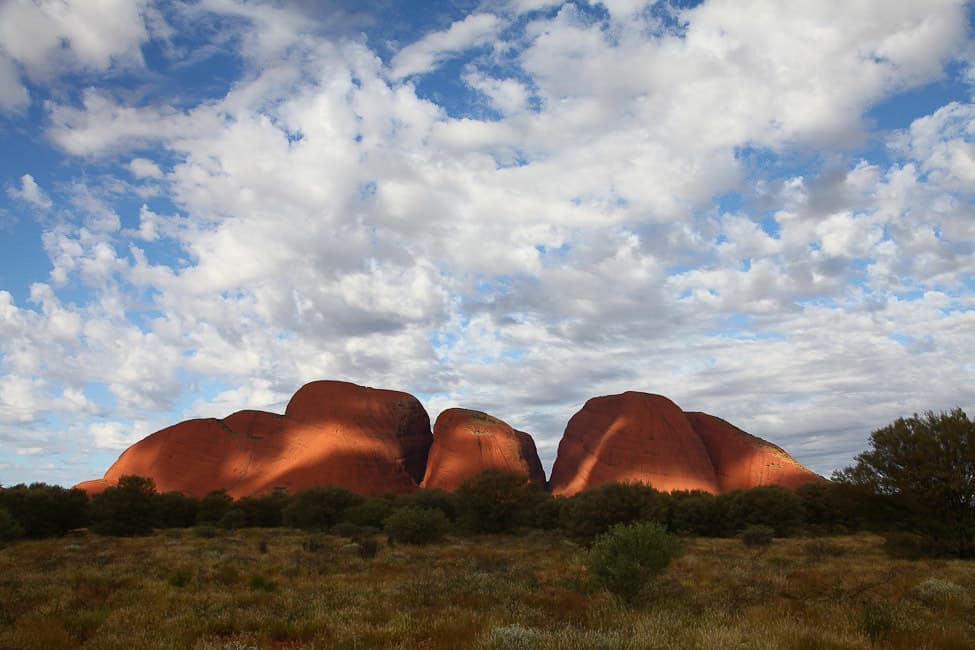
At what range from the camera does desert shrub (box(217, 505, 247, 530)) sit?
158 feet

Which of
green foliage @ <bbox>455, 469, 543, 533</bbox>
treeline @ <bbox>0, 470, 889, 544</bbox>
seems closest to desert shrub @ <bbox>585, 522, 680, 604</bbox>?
treeline @ <bbox>0, 470, 889, 544</bbox>

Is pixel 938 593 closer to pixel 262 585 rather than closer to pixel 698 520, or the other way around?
pixel 262 585

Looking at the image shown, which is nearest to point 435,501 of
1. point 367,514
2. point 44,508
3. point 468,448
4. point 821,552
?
point 367,514

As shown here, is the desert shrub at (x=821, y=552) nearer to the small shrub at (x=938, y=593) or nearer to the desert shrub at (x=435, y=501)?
the small shrub at (x=938, y=593)

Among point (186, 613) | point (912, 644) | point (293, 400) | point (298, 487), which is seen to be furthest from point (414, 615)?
point (293, 400)

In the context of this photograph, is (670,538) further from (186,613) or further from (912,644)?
(186,613)

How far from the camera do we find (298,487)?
78750mm

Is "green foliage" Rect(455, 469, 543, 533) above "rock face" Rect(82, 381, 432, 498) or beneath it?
beneath

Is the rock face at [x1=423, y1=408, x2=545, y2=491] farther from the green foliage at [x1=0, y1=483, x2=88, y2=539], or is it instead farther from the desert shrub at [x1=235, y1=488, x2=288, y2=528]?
the green foliage at [x1=0, y1=483, x2=88, y2=539]

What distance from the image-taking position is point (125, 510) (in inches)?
1574

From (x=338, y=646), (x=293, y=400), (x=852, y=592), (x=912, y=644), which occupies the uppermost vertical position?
(x=293, y=400)

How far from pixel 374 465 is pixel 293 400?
18.0 metres

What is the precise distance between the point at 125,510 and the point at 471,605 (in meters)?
38.5

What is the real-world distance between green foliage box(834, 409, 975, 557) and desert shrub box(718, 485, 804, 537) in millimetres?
18086
